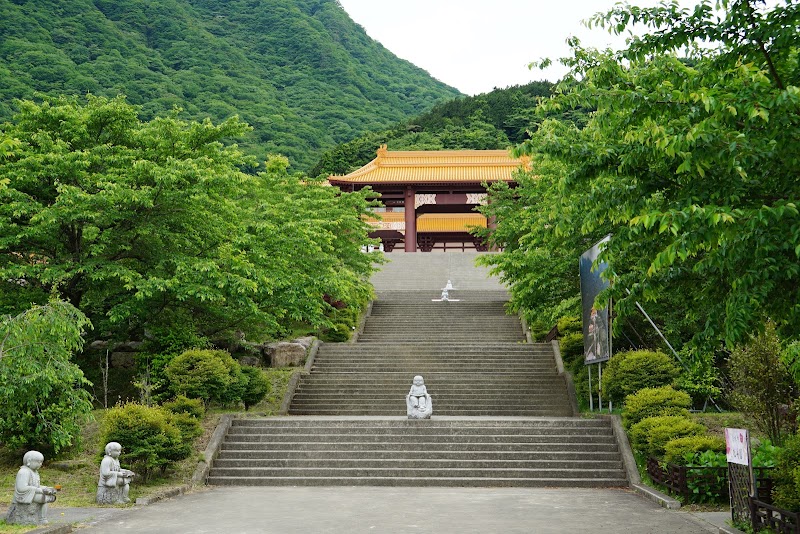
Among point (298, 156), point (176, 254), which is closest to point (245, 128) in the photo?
point (176, 254)

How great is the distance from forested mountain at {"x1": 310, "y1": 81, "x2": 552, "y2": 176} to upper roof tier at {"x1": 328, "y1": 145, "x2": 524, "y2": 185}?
11394 mm

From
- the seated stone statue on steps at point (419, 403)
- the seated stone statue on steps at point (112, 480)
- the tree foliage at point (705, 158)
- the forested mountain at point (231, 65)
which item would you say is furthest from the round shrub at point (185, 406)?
the forested mountain at point (231, 65)

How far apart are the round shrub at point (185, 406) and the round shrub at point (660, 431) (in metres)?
8.13

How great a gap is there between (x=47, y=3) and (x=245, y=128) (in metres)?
62.9

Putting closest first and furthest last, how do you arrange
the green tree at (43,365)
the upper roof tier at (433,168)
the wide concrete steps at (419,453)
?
1. the green tree at (43,365)
2. the wide concrete steps at (419,453)
3. the upper roof tier at (433,168)

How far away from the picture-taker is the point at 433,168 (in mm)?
47000

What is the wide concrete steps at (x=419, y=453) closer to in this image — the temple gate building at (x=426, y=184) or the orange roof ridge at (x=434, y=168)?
the temple gate building at (x=426, y=184)

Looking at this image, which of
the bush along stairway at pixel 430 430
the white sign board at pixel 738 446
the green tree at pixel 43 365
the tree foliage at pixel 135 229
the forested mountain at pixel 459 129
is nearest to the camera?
the white sign board at pixel 738 446

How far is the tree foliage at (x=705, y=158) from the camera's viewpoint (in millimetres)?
6398

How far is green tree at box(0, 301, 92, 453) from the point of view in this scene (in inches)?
443

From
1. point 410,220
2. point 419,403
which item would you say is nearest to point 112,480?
point 419,403

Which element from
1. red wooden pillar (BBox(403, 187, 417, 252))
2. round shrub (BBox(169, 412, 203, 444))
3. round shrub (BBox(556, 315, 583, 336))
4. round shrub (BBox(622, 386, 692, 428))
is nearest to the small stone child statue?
round shrub (BBox(622, 386, 692, 428))

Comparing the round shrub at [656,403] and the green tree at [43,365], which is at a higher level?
the green tree at [43,365]

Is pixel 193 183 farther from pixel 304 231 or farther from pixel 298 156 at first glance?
pixel 298 156
